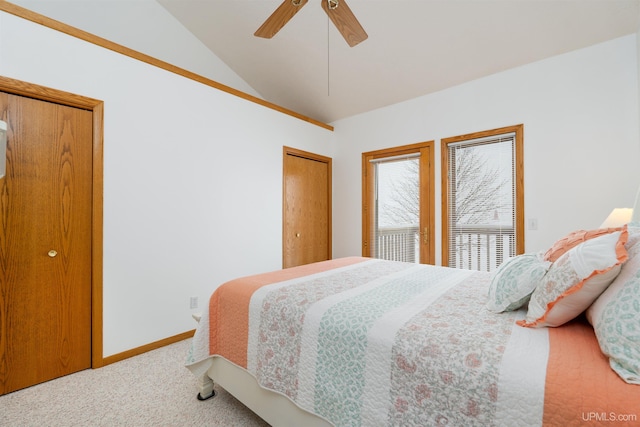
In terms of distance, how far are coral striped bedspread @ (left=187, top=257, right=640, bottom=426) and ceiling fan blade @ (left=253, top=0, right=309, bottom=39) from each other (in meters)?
1.68

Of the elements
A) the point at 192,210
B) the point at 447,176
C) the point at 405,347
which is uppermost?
the point at 447,176

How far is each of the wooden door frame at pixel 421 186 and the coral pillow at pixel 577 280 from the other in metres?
2.44

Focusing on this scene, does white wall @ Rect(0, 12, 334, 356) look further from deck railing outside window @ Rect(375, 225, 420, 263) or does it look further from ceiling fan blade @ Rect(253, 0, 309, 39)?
deck railing outside window @ Rect(375, 225, 420, 263)

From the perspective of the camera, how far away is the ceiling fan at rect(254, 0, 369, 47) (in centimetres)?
170

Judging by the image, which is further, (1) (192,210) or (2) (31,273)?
(1) (192,210)

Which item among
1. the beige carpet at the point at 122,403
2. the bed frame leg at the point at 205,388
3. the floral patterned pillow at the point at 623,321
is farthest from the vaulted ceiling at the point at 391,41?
the bed frame leg at the point at 205,388

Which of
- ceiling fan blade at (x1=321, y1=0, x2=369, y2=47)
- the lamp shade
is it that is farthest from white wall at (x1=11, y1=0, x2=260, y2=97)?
the lamp shade

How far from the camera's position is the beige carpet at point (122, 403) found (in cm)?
158

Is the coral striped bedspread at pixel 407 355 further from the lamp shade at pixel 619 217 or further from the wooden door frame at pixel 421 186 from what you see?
the wooden door frame at pixel 421 186

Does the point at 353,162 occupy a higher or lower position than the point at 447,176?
higher

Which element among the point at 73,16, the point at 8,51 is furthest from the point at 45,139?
the point at 73,16

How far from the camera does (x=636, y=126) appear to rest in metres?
2.35

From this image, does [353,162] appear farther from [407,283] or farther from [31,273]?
[31,273]

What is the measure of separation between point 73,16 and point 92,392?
3189 millimetres
